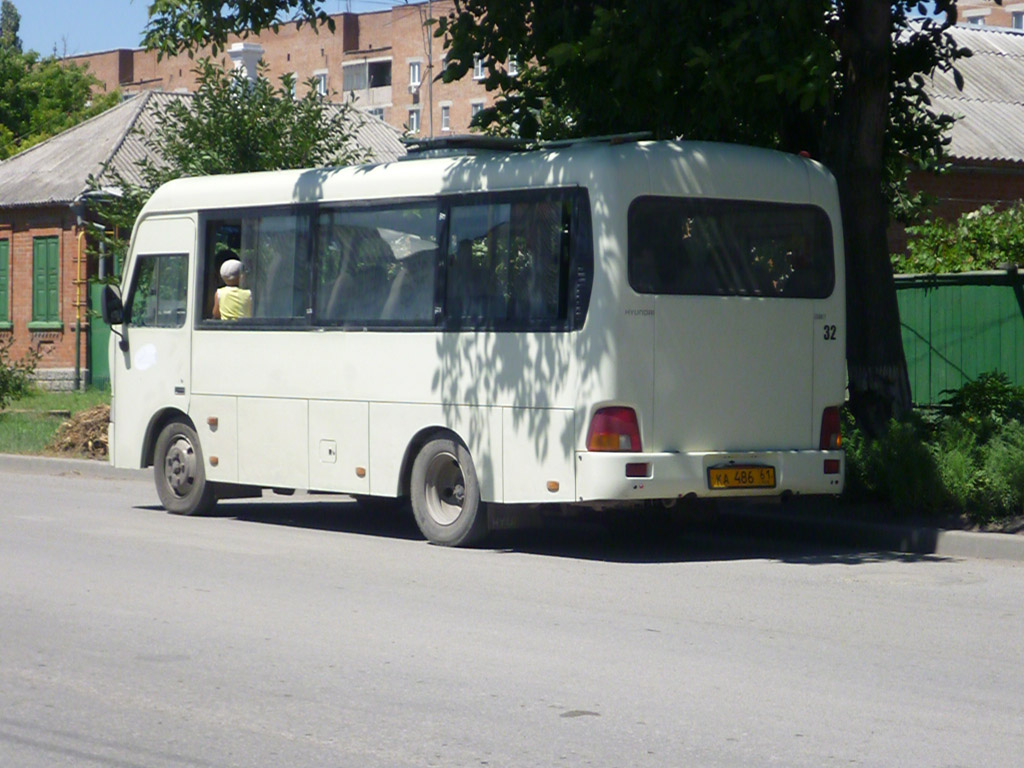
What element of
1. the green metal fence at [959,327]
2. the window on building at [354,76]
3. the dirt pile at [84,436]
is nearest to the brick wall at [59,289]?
the dirt pile at [84,436]

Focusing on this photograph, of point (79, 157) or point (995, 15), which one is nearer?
point (79, 157)

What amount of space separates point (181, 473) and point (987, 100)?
81.0 feet

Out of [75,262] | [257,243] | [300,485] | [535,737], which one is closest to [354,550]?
[300,485]

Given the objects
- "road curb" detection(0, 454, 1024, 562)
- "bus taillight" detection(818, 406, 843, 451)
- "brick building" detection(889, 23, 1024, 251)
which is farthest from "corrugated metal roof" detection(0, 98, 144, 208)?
"bus taillight" detection(818, 406, 843, 451)

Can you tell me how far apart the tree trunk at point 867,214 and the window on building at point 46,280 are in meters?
25.3

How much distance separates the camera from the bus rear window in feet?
38.8

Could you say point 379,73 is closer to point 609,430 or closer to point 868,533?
point 868,533

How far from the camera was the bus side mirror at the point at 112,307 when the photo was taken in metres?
15.3

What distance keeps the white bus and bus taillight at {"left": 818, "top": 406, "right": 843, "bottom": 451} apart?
0.05 ft

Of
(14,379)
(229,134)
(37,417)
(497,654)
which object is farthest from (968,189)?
(497,654)

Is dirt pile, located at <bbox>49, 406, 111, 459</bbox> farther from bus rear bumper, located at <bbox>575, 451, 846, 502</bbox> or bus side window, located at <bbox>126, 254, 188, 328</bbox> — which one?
bus rear bumper, located at <bbox>575, 451, 846, 502</bbox>

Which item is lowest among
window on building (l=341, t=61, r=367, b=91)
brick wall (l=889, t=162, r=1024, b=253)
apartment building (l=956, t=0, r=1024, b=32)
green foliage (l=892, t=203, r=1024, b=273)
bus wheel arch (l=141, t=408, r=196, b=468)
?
bus wheel arch (l=141, t=408, r=196, b=468)

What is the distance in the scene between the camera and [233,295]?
14.5m

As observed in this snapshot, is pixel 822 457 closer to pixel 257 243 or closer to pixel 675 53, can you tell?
pixel 675 53
